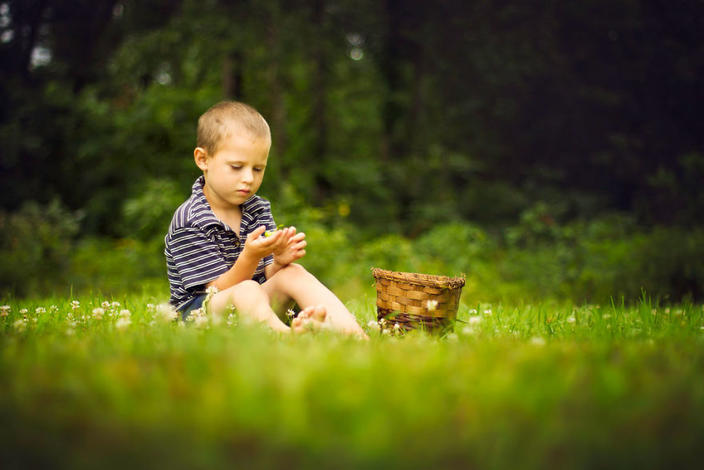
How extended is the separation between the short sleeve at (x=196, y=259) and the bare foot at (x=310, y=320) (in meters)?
0.69

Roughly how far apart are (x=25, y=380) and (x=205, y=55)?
25.1ft

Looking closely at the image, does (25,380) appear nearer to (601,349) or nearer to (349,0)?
(601,349)

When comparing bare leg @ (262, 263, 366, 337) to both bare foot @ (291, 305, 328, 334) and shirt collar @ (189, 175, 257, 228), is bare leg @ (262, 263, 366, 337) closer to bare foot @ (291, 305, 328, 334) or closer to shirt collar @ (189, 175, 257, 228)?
bare foot @ (291, 305, 328, 334)

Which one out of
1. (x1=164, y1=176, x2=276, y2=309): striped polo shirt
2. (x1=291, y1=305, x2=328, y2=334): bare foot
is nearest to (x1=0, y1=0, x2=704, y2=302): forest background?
(x1=164, y1=176, x2=276, y2=309): striped polo shirt

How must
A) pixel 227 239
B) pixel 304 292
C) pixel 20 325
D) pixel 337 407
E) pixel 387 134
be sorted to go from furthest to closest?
1. pixel 387 134
2. pixel 227 239
3. pixel 304 292
4. pixel 20 325
5. pixel 337 407

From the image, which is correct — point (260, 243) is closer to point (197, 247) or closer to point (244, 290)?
point (244, 290)

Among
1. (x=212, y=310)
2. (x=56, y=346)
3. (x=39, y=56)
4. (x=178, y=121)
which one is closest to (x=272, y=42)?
(x=178, y=121)

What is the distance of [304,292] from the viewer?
297 cm

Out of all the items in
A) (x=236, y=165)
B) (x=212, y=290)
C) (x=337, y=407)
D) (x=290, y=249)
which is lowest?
(x=337, y=407)

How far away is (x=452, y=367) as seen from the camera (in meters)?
1.73

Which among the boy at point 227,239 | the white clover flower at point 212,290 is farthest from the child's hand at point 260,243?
the white clover flower at point 212,290

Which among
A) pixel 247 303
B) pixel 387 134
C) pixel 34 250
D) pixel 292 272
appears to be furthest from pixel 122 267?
pixel 387 134

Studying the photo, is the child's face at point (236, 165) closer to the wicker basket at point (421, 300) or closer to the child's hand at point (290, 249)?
the child's hand at point (290, 249)

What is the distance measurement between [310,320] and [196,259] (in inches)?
36.0
